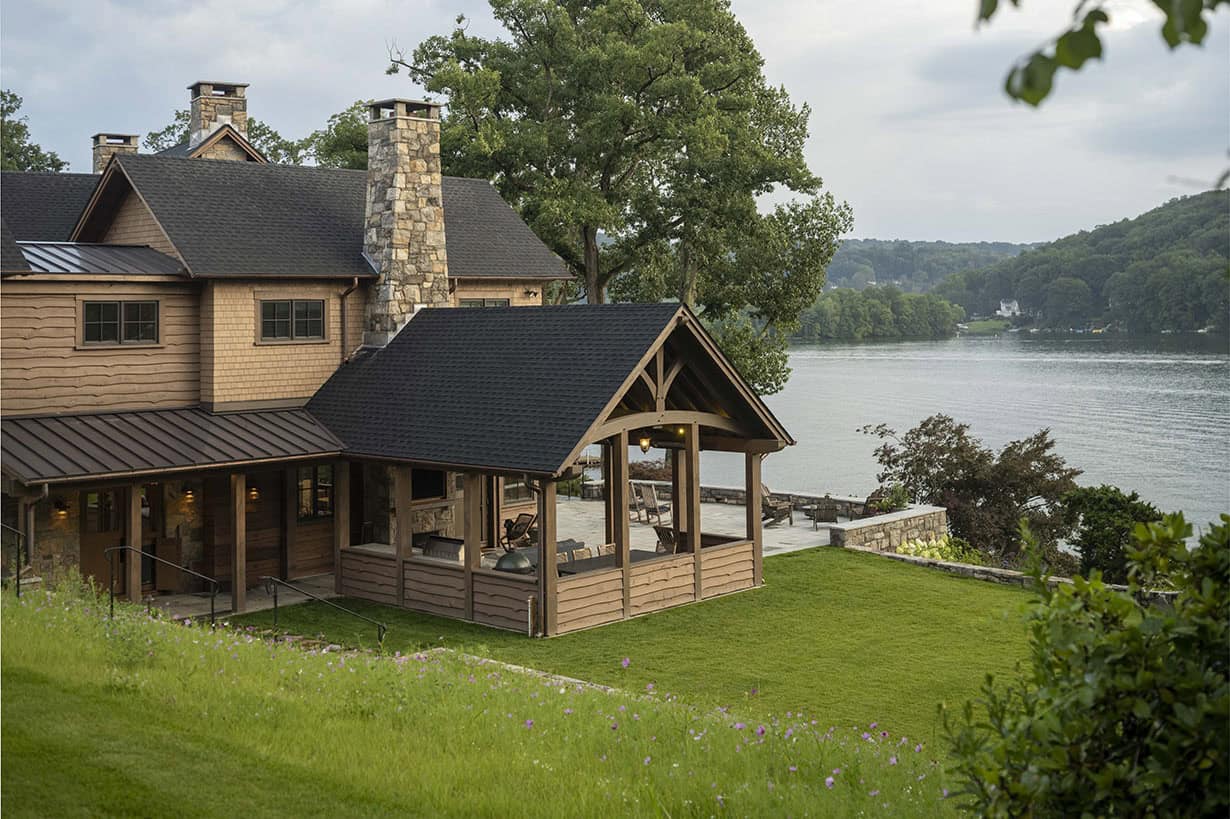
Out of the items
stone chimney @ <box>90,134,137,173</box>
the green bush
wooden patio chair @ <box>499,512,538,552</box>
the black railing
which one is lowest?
wooden patio chair @ <box>499,512,538,552</box>

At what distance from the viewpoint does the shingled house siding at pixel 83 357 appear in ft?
54.9

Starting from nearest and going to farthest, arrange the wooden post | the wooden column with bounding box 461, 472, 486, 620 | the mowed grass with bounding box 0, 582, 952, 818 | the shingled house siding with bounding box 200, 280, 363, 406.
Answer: the mowed grass with bounding box 0, 582, 952, 818, the wooden column with bounding box 461, 472, 486, 620, the wooden post, the shingled house siding with bounding box 200, 280, 363, 406

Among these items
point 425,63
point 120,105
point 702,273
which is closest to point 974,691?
point 120,105

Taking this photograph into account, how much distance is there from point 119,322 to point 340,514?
4337 millimetres

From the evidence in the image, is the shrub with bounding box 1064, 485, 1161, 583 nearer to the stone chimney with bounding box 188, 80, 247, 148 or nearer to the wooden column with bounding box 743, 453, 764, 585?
the wooden column with bounding box 743, 453, 764, 585

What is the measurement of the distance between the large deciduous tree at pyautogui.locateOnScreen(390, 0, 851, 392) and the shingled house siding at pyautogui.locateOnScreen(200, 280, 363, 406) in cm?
1313

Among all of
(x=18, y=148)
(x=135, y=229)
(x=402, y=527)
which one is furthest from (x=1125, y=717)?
(x=18, y=148)

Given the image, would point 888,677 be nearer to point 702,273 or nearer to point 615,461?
point 615,461

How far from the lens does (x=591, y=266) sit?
37.1 m

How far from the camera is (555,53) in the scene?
36.2 m

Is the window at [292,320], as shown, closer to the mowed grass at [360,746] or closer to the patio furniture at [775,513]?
the mowed grass at [360,746]

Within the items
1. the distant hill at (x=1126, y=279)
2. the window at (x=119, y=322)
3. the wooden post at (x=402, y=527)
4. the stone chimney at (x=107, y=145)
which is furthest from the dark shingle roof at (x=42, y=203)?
the distant hill at (x=1126, y=279)

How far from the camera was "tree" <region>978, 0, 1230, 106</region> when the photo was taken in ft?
8.52

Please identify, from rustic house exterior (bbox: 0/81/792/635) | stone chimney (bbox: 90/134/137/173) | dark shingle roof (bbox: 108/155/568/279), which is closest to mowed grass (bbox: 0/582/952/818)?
rustic house exterior (bbox: 0/81/792/635)
